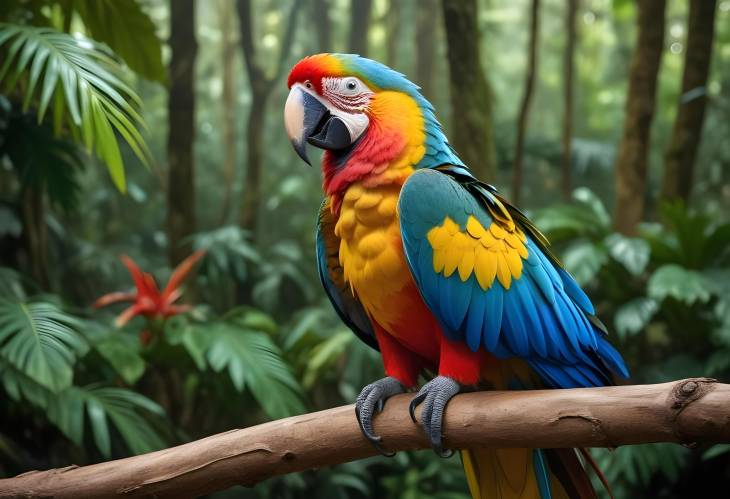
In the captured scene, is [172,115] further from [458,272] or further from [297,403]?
[458,272]

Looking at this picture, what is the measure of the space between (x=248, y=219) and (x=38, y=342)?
7.07ft

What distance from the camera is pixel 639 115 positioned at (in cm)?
325

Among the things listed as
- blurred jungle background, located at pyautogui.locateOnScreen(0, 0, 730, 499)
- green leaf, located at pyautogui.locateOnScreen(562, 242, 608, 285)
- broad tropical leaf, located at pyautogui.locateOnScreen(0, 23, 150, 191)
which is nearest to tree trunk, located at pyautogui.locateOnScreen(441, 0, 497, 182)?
blurred jungle background, located at pyautogui.locateOnScreen(0, 0, 730, 499)

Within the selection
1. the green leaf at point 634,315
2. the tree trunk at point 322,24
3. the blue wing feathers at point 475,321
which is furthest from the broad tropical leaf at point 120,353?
the tree trunk at point 322,24

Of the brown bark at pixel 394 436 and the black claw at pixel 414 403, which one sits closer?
the brown bark at pixel 394 436

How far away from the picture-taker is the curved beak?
124 cm

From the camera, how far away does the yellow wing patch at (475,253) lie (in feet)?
3.81

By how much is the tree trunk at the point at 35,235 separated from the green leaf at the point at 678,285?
93.8 inches

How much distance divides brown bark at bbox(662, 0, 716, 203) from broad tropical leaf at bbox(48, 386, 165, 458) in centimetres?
252

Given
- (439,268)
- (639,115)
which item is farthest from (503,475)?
(639,115)

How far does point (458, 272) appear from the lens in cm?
118

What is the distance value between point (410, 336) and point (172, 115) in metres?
2.47

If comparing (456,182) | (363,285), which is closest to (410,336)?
(363,285)

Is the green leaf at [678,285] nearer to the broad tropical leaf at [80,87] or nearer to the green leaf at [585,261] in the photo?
the green leaf at [585,261]
